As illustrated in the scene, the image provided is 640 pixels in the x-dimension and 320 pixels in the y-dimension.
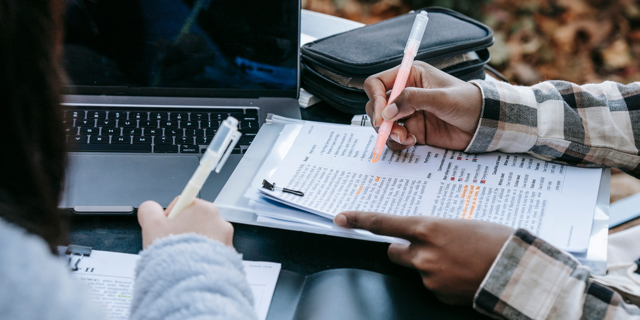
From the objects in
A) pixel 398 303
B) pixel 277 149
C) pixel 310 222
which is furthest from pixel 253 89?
pixel 398 303

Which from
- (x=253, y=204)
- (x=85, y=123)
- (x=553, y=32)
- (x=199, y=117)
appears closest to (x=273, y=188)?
(x=253, y=204)

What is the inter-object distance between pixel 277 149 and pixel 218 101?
190 mm

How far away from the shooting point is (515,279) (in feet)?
1.35

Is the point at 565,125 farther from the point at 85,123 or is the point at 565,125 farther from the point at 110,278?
the point at 85,123

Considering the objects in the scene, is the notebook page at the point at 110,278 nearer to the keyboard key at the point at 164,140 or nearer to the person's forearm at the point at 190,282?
the person's forearm at the point at 190,282

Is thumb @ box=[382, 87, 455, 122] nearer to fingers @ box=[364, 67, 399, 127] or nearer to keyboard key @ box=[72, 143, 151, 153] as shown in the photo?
fingers @ box=[364, 67, 399, 127]

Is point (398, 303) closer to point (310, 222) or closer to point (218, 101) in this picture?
point (310, 222)

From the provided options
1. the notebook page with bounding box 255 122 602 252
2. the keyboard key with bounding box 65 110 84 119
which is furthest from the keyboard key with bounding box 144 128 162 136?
the notebook page with bounding box 255 122 602 252

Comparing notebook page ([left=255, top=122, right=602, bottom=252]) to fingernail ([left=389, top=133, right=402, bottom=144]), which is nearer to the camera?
notebook page ([left=255, top=122, right=602, bottom=252])

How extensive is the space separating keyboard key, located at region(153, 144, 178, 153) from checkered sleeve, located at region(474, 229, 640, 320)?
45 centimetres

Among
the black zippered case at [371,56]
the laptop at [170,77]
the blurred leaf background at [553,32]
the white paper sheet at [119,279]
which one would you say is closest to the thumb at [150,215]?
the white paper sheet at [119,279]

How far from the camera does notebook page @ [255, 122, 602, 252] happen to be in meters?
0.49

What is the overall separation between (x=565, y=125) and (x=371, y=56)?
1.01 ft

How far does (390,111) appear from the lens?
1.93 feet
